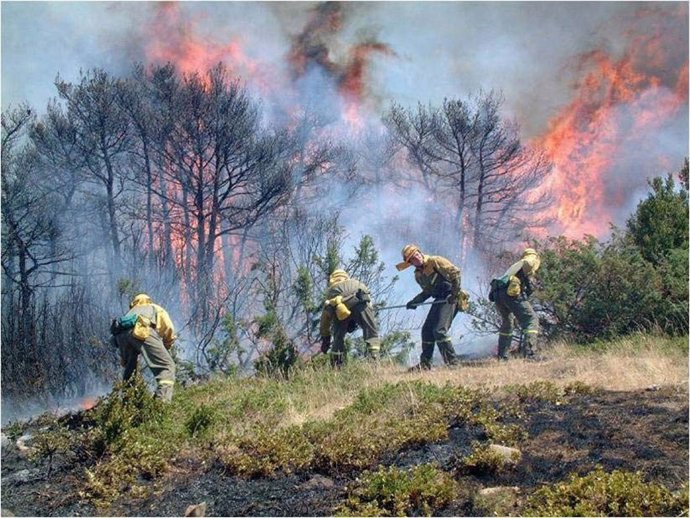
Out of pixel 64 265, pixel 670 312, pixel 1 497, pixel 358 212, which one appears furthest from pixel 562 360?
pixel 64 265

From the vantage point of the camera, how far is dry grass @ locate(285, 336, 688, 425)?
7.74m

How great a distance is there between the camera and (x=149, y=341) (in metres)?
8.23

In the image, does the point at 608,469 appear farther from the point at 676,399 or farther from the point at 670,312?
the point at 670,312

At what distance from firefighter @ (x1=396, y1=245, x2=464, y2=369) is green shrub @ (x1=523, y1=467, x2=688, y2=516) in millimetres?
5479

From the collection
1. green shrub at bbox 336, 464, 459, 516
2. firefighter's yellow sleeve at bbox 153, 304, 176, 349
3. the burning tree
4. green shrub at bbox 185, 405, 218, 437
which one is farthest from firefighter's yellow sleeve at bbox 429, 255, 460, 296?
the burning tree

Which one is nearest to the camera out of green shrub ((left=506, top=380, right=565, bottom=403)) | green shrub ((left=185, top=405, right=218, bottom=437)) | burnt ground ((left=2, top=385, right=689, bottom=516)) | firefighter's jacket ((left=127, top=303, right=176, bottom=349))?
burnt ground ((left=2, top=385, right=689, bottom=516))

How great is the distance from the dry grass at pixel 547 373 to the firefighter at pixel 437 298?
15.1 inches

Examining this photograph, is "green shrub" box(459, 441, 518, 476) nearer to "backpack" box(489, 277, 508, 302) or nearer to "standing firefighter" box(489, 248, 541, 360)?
"standing firefighter" box(489, 248, 541, 360)

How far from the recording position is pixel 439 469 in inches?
215

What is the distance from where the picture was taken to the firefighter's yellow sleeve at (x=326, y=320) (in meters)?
10.6

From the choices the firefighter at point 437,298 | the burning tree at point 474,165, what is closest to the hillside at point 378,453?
the firefighter at point 437,298

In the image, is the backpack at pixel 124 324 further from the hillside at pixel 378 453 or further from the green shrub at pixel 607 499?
the green shrub at pixel 607 499

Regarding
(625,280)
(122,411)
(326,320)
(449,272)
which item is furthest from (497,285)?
(122,411)

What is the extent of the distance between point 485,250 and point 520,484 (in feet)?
46.1
